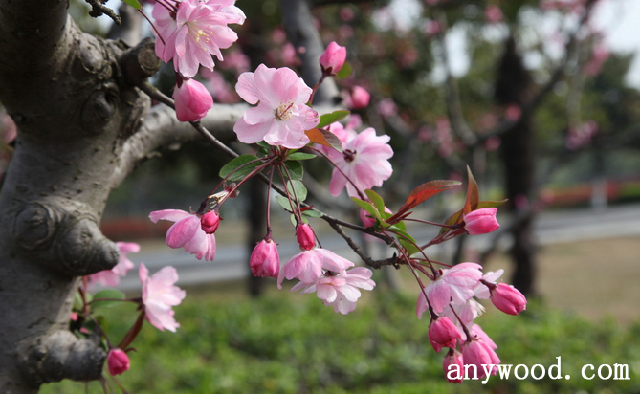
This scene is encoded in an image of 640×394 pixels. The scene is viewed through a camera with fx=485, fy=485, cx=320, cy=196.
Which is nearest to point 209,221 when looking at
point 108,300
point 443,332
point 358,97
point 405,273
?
point 443,332

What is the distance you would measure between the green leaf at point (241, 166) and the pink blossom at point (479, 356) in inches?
17.2

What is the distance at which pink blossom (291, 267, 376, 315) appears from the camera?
2.51 feet

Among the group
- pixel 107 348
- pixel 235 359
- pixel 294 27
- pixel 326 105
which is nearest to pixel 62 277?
pixel 107 348

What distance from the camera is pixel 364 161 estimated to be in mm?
922

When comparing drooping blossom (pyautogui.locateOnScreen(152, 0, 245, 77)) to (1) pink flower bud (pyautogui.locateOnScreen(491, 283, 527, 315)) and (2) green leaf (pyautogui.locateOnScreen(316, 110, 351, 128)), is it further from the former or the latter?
(1) pink flower bud (pyautogui.locateOnScreen(491, 283, 527, 315))

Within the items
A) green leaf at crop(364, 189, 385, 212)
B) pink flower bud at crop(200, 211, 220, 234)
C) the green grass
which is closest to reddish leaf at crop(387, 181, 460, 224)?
green leaf at crop(364, 189, 385, 212)

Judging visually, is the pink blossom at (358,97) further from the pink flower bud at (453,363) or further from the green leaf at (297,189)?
the pink flower bud at (453,363)

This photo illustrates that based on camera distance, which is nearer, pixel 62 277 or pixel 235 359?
pixel 62 277

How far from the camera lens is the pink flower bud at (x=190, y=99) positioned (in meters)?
0.66

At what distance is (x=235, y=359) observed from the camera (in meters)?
4.31

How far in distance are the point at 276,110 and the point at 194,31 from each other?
15 cm

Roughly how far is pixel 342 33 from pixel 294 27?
4.14 metres

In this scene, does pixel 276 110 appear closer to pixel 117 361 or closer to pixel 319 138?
pixel 319 138

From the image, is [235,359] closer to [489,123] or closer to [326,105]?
[326,105]
